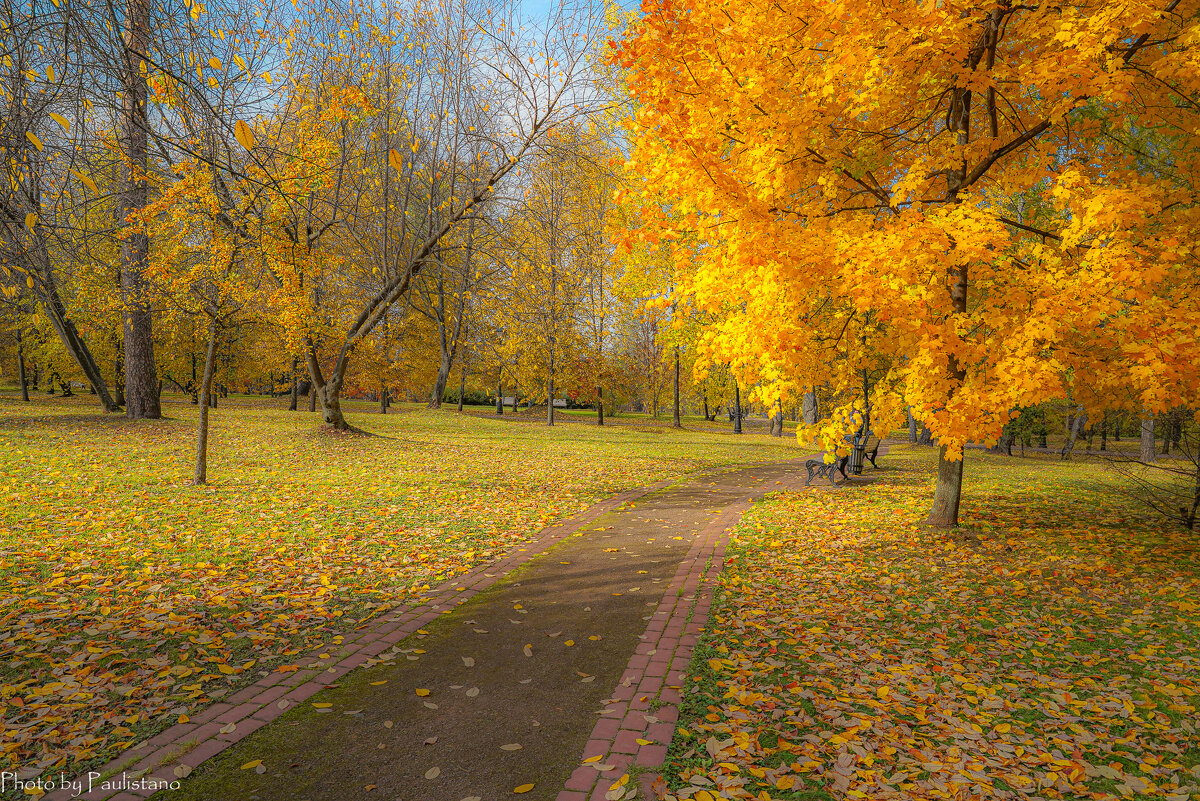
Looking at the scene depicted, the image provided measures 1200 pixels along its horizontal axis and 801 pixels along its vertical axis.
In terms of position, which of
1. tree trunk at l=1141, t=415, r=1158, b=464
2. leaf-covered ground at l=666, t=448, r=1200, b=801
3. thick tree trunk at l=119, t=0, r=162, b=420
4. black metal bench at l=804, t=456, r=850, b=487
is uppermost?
thick tree trunk at l=119, t=0, r=162, b=420

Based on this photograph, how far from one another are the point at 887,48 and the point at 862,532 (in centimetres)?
582

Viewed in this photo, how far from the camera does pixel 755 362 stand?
6805 millimetres

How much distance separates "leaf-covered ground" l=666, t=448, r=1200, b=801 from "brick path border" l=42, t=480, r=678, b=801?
2.34 metres

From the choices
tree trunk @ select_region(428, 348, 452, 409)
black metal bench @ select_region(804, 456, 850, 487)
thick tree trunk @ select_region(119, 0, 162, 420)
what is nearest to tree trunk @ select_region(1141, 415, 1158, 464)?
black metal bench @ select_region(804, 456, 850, 487)

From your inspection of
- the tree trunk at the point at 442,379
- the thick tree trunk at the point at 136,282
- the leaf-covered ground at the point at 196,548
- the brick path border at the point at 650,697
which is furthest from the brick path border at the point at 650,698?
the tree trunk at the point at 442,379

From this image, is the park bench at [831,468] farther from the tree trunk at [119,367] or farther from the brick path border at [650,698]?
the tree trunk at [119,367]

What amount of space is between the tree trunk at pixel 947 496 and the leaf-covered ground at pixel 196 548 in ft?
17.0

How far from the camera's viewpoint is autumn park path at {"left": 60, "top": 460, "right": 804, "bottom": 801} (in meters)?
2.99

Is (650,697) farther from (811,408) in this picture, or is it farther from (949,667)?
(811,408)

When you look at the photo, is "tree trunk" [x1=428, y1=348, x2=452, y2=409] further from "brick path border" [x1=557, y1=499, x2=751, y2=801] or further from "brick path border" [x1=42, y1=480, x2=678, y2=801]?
"brick path border" [x1=557, y1=499, x2=751, y2=801]

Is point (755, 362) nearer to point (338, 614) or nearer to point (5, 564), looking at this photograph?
point (338, 614)

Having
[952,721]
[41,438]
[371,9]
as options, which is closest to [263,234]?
[371,9]

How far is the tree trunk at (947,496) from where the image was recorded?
8102 mm

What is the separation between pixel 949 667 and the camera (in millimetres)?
4430
